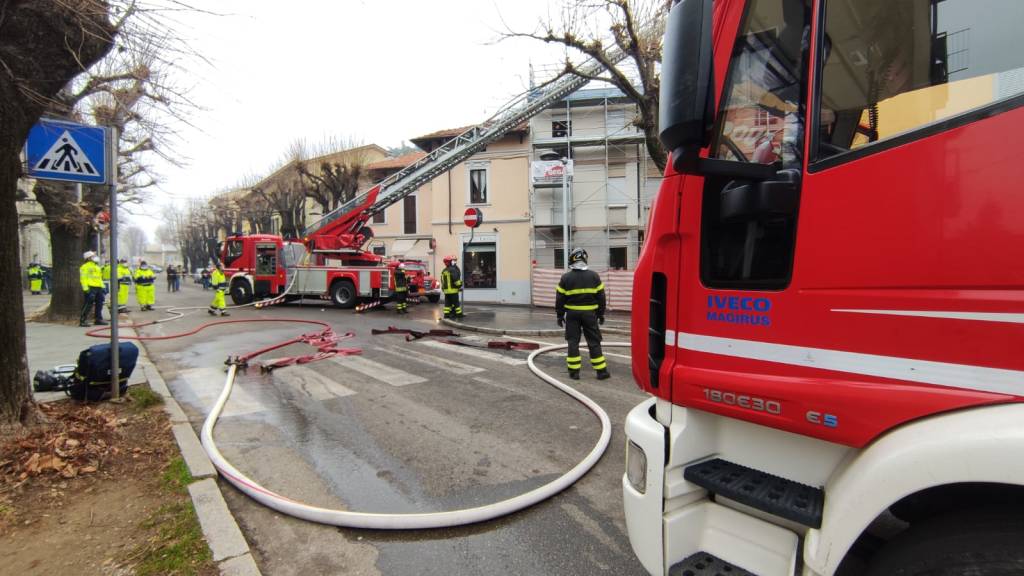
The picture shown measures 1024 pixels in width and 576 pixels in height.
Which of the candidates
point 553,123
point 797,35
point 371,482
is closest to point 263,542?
point 371,482

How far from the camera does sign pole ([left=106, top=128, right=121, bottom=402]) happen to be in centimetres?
479

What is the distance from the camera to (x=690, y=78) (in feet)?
5.32

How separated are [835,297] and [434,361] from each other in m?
6.72

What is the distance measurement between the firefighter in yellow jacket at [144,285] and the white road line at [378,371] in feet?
41.1

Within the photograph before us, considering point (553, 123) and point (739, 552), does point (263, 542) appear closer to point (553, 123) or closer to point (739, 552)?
point (739, 552)

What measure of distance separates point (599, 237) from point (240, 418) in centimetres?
1714

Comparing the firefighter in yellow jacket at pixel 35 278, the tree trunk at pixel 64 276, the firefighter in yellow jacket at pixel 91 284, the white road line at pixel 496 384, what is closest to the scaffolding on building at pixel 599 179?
the white road line at pixel 496 384

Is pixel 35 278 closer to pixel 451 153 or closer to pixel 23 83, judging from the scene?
pixel 451 153

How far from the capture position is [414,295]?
17.9 m

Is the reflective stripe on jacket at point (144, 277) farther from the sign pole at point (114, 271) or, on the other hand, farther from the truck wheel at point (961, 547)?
the truck wheel at point (961, 547)

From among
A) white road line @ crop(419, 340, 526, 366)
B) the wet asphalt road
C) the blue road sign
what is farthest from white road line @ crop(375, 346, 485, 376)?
the blue road sign

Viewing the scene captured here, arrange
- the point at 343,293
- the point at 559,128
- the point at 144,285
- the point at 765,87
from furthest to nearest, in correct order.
A: the point at 559,128 → the point at 343,293 → the point at 144,285 → the point at 765,87

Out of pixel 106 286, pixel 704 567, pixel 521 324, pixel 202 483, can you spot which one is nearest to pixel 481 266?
pixel 521 324

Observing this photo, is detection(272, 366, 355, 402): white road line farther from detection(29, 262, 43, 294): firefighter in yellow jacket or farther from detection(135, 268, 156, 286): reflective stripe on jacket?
detection(29, 262, 43, 294): firefighter in yellow jacket
